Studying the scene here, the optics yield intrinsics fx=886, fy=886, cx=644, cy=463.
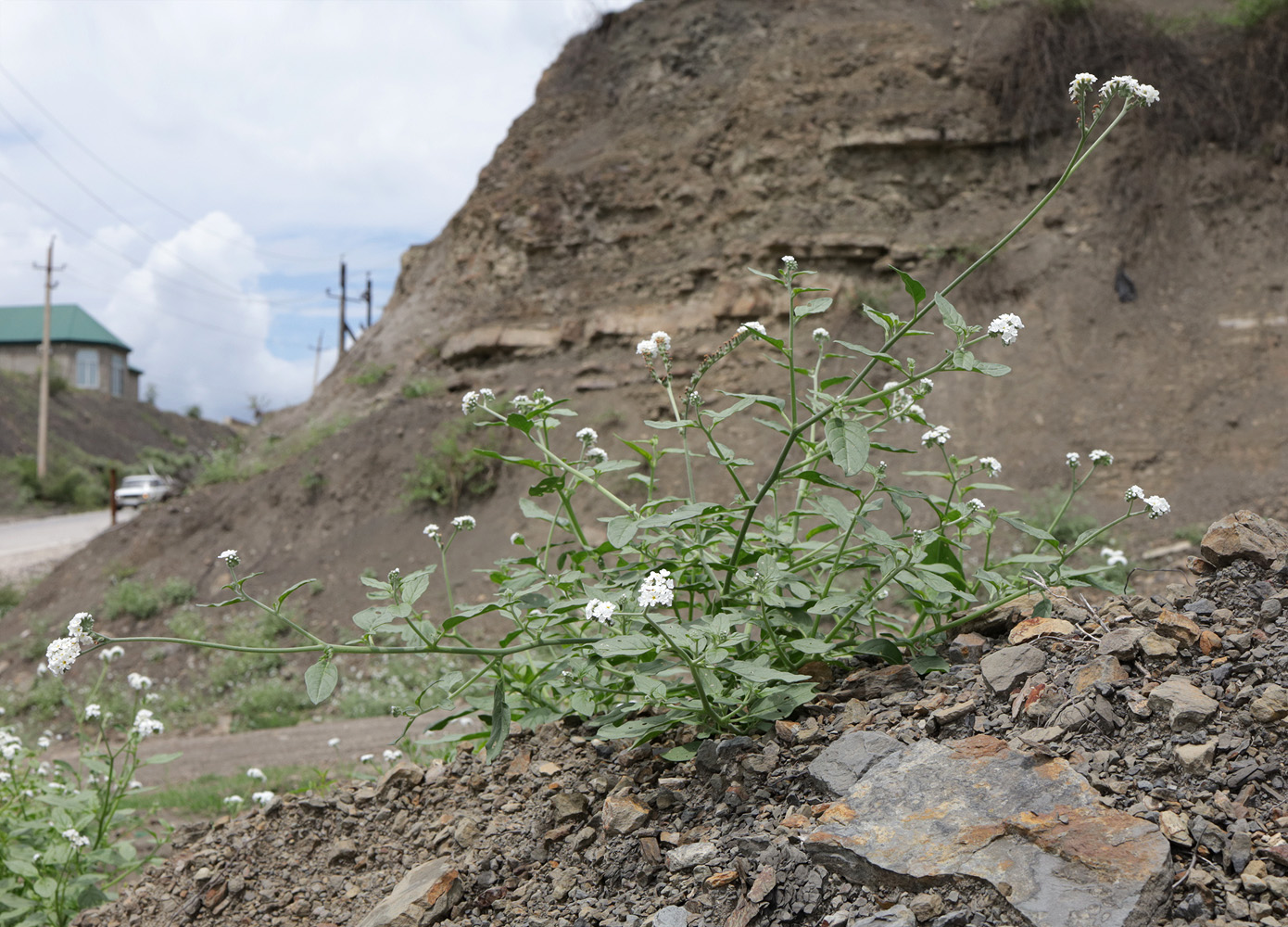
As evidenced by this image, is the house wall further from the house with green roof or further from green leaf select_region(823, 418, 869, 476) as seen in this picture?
green leaf select_region(823, 418, 869, 476)

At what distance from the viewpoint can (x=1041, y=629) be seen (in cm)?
260

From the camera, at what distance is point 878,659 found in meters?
2.88

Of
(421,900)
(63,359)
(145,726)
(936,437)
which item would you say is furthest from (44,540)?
(63,359)

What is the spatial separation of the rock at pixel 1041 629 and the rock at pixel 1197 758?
2.11 feet

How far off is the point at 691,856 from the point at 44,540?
2411 cm

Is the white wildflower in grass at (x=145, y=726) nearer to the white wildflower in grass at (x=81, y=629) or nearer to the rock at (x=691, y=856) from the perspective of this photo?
the white wildflower in grass at (x=81, y=629)

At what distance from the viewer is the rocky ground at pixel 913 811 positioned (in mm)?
1717

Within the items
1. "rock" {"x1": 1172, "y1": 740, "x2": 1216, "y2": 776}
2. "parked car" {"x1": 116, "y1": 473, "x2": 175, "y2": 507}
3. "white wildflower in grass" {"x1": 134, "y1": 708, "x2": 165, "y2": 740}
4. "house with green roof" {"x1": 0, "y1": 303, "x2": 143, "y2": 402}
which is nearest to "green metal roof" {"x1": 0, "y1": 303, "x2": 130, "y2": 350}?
"house with green roof" {"x1": 0, "y1": 303, "x2": 143, "y2": 402}

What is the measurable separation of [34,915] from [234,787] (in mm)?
2503

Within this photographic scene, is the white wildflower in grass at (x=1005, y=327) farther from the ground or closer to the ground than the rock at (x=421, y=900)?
farther from the ground

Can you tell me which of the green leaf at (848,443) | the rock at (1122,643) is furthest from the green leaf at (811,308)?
the rock at (1122,643)

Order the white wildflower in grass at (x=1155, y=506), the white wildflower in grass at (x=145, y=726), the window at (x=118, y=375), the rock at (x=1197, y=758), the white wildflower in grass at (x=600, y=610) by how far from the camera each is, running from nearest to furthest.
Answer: the rock at (x=1197, y=758)
the white wildflower in grass at (x=600, y=610)
the white wildflower in grass at (x=1155, y=506)
the white wildflower in grass at (x=145, y=726)
the window at (x=118, y=375)

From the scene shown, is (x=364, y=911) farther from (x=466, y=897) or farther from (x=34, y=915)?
(x=34, y=915)

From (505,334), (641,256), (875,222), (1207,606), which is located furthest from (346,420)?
(1207,606)
